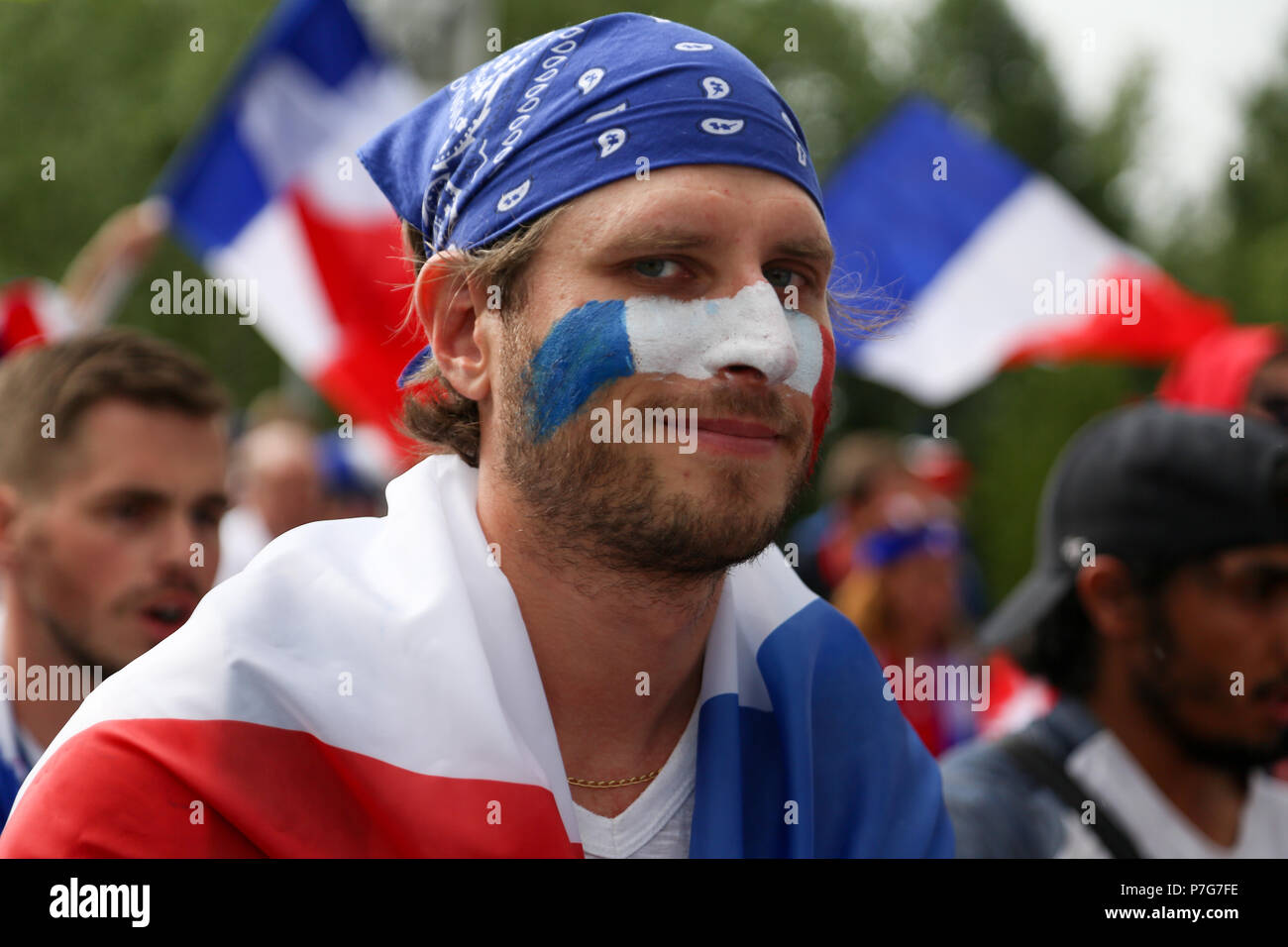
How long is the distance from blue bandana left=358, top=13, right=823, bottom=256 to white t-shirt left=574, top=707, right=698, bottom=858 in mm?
894

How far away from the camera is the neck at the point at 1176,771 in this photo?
318 centimetres

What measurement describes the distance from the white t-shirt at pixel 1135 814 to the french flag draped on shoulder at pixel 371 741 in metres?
1.07

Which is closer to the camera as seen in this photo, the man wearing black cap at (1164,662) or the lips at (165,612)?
the lips at (165,612)

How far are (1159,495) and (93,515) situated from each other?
2.49m

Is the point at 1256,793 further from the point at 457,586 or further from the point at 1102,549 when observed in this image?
the point at 457,586

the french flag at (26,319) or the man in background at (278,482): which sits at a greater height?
the french flag at (26,319)

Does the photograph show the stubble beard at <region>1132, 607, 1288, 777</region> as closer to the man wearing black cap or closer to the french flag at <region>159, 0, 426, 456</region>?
the man wearing black cap

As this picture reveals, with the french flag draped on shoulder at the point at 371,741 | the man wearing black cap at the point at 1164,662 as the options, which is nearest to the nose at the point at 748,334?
the french flag draped on shoulder at the point at 371,741

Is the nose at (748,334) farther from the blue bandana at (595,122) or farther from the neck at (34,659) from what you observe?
the neck at (34,659)

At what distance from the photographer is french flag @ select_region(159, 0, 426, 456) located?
6.09 meters

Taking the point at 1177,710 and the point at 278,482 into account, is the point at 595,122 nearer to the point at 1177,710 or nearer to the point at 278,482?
the point at 1177,710

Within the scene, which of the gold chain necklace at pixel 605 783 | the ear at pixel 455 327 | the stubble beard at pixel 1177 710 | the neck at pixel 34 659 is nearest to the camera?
the gold chain necklace at pixel 605 783

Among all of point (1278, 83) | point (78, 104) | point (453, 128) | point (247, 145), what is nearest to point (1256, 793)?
point (453, 128)

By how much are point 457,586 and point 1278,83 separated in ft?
101
